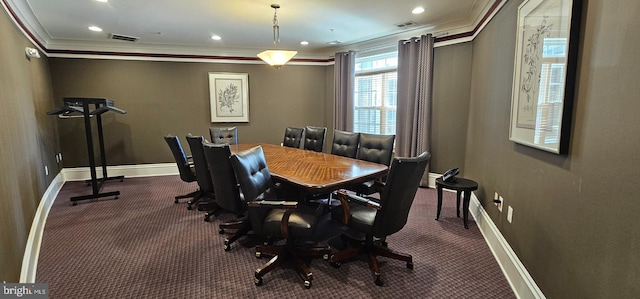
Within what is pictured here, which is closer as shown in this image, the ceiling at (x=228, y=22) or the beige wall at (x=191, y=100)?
the ceiling at (x=228, y=22)

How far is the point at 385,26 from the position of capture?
423cm

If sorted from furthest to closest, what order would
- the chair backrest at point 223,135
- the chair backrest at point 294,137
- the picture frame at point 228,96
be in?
the picture frame at point 228,96, the chair backrest at point 223,135, the chair backrest at point 294,137

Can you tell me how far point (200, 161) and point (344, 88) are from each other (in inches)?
129

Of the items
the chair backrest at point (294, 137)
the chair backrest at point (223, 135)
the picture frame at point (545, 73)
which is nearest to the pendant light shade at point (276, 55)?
the chair backrest at point (294, 137)

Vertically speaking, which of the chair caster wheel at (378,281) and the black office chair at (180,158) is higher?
the black office chair at (180,158)

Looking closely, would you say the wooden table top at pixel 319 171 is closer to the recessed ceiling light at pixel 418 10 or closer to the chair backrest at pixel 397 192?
the chair backrest at pixel 397 192

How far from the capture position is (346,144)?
3.79m

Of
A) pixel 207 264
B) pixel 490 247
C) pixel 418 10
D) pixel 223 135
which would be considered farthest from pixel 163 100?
pixel 490 247

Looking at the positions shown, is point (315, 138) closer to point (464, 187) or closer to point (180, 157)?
point (180, 157)

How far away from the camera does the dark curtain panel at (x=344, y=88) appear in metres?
5.50

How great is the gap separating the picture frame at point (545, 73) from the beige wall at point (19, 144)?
3.36 m

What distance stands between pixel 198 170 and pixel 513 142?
123 inches

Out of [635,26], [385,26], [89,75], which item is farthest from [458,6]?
[89,75]

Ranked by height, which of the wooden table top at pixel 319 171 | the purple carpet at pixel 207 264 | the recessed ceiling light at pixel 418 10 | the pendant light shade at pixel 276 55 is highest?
the recessed ceiling light at pixel 418 10
